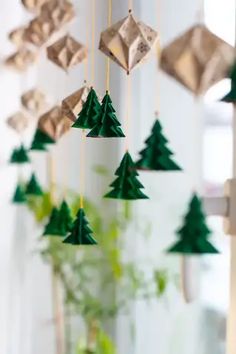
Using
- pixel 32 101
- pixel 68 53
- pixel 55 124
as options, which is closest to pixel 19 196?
pixel 32 101

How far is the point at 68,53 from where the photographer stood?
797 millimetres

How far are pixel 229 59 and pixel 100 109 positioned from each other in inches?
8.4

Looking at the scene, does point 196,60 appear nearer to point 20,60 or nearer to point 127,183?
point 127,183

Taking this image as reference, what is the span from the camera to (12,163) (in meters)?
1.11

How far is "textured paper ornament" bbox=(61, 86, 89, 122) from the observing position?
698 mm

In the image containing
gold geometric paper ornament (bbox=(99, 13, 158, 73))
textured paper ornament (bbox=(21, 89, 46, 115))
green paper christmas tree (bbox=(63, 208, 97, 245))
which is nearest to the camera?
gold geometric paper ornament (bbox=(99, 13, 158, 73))

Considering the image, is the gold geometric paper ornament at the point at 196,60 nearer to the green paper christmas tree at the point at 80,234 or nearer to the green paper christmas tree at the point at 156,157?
the green paper christmas tree at the point at 156,157

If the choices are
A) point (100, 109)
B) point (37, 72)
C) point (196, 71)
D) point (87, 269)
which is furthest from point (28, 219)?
point (196, 71)

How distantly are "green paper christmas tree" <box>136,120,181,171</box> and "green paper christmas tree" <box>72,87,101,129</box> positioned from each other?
126 millimetres

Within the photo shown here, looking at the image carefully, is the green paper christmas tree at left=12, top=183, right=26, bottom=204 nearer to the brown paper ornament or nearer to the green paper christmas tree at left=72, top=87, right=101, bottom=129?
the brown paper ornament

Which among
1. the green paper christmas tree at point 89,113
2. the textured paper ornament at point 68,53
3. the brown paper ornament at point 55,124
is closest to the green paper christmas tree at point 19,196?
the brown paper ornament at point 55,124

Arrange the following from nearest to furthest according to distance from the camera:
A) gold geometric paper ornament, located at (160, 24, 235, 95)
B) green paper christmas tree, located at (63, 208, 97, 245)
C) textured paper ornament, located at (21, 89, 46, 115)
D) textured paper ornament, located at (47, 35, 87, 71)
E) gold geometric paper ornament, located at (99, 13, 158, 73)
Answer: gold geometric paper ornament, located at (160, 24, 235, 95) → gold geometric paper ornament, located at (99, 13, 158, 73) → green paper christmas tree, located at (63, 208, 97, 245) → textured paper ornament, located at (47, 35, 87, 71) → textured paper ornament, located at (21, 89, 46, 115)

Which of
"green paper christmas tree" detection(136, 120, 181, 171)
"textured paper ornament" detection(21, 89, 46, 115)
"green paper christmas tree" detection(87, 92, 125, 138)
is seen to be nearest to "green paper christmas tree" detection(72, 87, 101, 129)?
"green paper christmas tree" detection(87, 92, 125, 138)

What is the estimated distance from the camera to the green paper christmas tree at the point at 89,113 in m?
0.63
